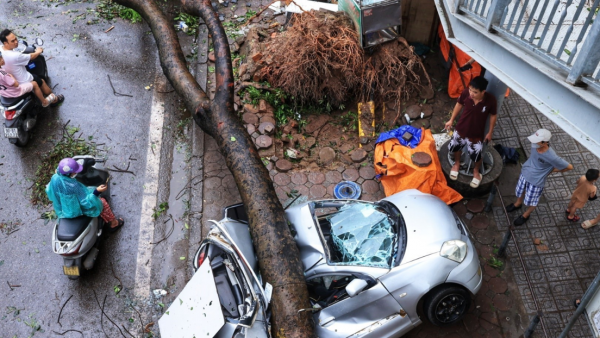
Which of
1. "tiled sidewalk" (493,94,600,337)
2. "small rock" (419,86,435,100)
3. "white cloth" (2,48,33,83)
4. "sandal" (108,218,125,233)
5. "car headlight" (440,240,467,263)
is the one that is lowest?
"sandal" (108,218,125,233)

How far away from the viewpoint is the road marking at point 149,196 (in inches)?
239

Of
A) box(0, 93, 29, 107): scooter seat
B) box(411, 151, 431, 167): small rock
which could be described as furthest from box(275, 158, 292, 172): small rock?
box(0, 93, 29, 107): scooter seat

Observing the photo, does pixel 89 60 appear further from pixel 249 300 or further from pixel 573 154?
pixel 573 154

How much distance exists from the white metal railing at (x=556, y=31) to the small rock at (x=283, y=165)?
3313 millimetres

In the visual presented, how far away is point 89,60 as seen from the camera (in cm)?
909

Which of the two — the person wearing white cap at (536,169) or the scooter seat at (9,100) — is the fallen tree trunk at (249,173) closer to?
the scooter seat at (9,100)

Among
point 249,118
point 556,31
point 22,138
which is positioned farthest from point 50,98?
point 556,31

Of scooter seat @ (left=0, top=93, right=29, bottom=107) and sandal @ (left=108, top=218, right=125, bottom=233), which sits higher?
scooter seat @ (left=0, top=93, right=29, bottom=107)

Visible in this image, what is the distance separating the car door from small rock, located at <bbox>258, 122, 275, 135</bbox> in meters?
3.25

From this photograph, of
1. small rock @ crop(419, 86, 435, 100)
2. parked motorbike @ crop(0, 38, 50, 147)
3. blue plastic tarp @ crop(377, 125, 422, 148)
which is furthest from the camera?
small rock @ crop(419, 86, 435, 100)

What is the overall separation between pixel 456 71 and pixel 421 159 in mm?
2215

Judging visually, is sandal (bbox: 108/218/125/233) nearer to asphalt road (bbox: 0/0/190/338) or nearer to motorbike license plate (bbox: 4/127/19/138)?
asphalt road (bbox: 0/0/190/338)

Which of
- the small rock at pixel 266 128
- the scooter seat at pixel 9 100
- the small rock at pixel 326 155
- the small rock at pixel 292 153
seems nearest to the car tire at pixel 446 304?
the small rock at pixel 326 155

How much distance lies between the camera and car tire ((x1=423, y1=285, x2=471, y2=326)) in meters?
4.92
